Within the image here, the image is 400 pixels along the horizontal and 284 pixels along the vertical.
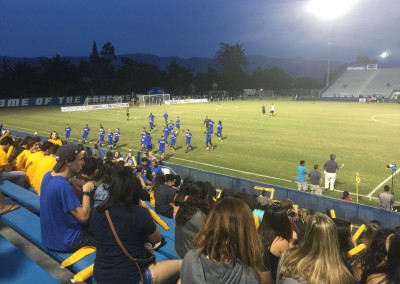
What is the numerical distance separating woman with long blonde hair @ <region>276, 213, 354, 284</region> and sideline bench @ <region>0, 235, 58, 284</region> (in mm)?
2469

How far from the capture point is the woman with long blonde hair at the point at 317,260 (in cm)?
308

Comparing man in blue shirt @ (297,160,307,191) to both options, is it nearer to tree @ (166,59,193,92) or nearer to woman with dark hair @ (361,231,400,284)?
woman with dark hair @ (361,231,400,284)

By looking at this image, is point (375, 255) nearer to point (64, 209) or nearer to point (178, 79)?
point (64, 209)

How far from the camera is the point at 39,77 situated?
78312 millimetres

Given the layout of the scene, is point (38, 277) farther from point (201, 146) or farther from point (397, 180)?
point (201, 146)

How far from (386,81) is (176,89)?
2005 inches

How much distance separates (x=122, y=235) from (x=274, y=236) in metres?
1.80

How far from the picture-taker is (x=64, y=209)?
14.2 ft

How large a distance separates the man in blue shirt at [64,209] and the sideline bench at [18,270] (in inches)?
15.8

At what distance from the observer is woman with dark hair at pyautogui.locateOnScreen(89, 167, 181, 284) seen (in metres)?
3.66

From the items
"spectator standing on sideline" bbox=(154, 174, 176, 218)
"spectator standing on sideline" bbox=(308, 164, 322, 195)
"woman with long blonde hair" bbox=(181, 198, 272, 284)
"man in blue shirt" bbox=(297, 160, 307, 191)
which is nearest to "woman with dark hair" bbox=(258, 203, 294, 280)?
"woman with long blonde hair" bbox=(181, 198, 272, 284)

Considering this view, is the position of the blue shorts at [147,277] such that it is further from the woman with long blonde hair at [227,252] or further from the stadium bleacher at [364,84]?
the stadium bleacher at [364,84]

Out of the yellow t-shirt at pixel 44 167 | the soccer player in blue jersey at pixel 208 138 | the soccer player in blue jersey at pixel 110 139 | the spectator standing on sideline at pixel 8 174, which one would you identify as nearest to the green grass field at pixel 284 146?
the soccer player in blue jersey at pixel 208 138

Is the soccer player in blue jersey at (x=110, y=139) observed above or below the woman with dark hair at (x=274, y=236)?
below
